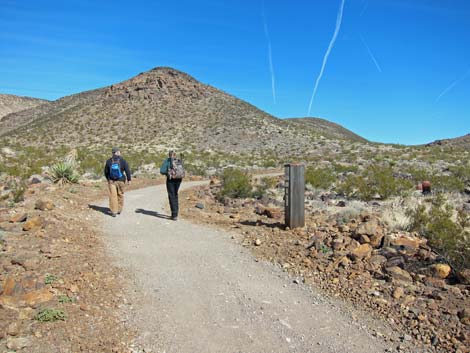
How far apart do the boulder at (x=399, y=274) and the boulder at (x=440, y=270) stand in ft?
1.16

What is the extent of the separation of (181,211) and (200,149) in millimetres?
36148

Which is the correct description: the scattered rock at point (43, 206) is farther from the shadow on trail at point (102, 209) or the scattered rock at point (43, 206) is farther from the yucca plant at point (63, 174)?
the yucca plant at point (63, 174)

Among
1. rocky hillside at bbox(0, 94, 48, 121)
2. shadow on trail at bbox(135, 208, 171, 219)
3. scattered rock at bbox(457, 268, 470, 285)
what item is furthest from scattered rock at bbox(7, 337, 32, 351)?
rocky hillside at bbox(0, 94, 48, 121)

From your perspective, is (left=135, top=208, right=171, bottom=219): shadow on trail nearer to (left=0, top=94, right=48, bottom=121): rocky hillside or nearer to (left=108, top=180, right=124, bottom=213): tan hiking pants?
(left=108, top=180, right=124, bottom=213): tan hiking pants

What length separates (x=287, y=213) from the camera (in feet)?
27.3

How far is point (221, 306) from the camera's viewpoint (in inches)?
187

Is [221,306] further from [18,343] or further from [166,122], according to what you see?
[166,122]

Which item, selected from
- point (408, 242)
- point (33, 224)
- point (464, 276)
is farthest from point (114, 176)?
point (464, 276)

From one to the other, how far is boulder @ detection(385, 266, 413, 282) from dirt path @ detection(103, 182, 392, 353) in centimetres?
117

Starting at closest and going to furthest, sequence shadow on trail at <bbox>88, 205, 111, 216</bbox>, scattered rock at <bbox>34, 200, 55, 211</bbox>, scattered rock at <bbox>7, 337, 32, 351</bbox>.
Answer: scattered rock at <bbox>7, 337, 32, 351</bbox>, scattered rock at <bbox>34, 200, 55, 211</bbox>, shadow on trail at <bbox>88, 205, 111, 216</bbox>

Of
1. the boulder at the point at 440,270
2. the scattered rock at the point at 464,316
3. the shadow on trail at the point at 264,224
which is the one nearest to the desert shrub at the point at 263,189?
the shadow on trail at the point at 264,224

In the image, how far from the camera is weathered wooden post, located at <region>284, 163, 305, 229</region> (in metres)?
8.07

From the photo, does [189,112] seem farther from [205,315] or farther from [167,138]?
[205,315]

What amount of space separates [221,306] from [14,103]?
119m
